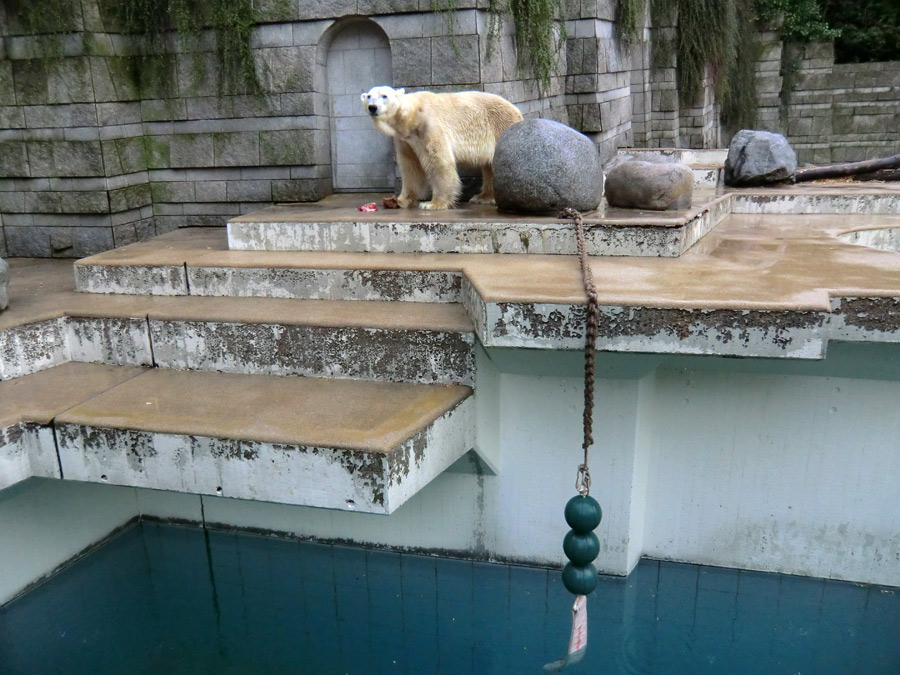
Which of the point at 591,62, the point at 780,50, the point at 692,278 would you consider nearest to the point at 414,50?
the point at 591,62

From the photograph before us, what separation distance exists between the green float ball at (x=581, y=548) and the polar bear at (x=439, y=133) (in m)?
2.89

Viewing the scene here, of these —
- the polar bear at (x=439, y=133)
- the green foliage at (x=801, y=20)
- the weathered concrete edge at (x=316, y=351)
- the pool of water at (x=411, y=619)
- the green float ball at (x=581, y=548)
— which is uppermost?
the green foliage at (x=801, y=20)

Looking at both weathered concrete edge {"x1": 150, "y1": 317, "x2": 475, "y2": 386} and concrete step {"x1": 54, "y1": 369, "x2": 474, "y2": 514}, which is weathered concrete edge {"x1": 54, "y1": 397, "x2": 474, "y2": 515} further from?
weathered concrete edge {"x1": 150, "y1": 317, "x2": 475, "y2": 386}

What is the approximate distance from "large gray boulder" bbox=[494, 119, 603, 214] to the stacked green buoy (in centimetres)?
226

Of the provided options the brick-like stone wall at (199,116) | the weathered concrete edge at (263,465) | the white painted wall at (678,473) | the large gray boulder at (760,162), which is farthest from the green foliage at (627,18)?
the weathered concrete edge at (263,465)

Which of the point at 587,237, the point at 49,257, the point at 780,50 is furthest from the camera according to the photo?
the point at 780,50

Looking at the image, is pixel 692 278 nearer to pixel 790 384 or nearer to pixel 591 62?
pixel 790 384

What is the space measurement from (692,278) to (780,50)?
1320cm

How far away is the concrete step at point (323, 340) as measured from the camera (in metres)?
3.62

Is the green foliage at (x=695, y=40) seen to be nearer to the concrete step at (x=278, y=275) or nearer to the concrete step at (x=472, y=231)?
the concrete step at (x=472, y=231)

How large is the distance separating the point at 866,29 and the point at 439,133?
51.3 ft

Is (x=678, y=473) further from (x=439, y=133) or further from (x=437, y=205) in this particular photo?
(x=439, y=133)

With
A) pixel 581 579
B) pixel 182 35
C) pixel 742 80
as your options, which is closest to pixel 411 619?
pixel 581 579

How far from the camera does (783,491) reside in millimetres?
3762
